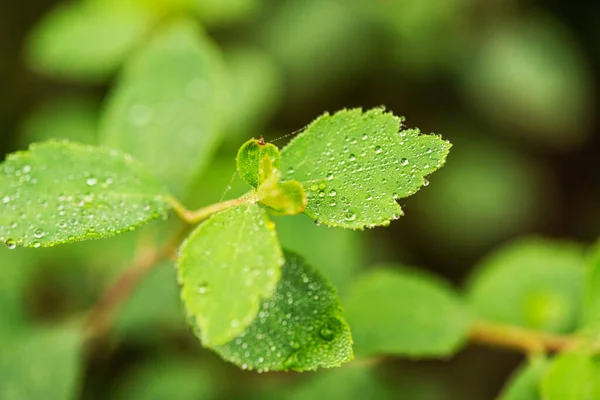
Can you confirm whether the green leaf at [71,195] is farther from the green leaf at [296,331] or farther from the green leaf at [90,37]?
the green leaf at [90,37]

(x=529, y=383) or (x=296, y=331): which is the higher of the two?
(x=296, y=331)

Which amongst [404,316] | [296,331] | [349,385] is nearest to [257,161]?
[296,331]

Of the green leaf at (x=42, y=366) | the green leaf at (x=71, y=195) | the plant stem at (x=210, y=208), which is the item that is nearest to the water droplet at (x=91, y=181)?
the green leaf at (x=71, y=195)

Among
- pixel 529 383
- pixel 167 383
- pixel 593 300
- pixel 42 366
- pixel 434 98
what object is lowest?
pixel 167 383

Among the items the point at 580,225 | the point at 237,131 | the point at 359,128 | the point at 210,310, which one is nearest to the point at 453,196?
the point at 580,225

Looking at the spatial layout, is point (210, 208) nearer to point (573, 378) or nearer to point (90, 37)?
point (573, 378)

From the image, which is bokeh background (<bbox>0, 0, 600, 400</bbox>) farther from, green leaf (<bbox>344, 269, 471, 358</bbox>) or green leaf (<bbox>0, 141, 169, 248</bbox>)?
green leaf (<bbox>0, 141, 169, 248</bbox>)

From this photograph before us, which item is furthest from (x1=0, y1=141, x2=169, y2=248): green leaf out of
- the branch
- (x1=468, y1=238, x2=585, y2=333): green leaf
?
(x1=468, y1=238, x2=585, y2=333): green leaf
